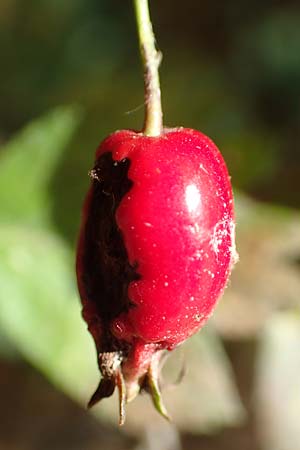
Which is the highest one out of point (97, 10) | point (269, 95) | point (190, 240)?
point (190, 240)

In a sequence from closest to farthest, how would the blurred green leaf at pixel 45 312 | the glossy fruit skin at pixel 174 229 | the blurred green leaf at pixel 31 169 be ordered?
the glossy fruit skin at pixel 174 229, the blurred green leaf at pixel 45 312, the blurred green leaf at pixel 31 169

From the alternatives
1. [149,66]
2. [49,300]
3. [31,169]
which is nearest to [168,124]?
[31,169]

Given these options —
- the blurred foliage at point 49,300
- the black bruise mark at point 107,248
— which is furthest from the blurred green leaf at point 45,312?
the black bruise mark at point 107,248

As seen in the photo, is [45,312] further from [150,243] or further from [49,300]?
[150,243]

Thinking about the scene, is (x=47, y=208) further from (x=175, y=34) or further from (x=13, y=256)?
(x=175, y=34)

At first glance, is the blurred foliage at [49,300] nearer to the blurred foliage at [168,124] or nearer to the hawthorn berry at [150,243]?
the blurred foliage at [168,124]

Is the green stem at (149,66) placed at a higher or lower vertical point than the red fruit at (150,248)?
higher

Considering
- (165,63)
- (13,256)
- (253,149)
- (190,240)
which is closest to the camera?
(190,240)

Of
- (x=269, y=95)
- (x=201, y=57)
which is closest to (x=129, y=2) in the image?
(x=201, y=57)
